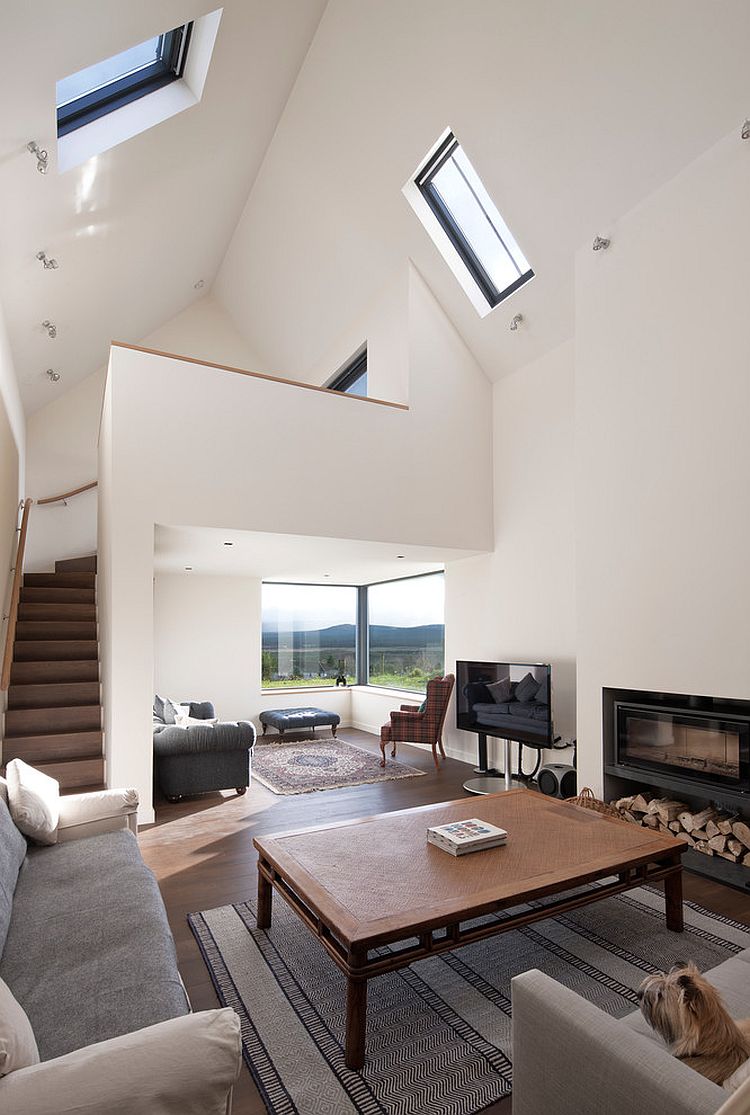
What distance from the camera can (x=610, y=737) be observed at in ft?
13.7

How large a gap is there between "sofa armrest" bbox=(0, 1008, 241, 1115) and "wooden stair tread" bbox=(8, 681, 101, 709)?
15.6ft

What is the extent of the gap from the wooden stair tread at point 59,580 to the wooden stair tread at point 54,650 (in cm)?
120

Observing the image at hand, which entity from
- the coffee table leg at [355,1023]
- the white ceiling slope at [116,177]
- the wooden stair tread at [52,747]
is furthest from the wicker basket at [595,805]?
the white ceiling slope at [116,177]

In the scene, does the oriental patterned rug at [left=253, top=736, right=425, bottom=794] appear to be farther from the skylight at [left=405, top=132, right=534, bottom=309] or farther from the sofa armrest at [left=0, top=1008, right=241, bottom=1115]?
the skylight at [left=405, top=132, right=534, bottom=309]

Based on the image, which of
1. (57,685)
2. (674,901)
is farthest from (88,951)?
(57,685)

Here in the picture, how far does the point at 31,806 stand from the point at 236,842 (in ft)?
5.52

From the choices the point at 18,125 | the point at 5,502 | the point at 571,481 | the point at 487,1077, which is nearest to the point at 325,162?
the point at 18,125

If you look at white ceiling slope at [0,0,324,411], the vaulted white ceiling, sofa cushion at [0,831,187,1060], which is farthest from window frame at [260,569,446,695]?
sofa cushion at [0,831,187,1060]

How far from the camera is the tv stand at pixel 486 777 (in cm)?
535

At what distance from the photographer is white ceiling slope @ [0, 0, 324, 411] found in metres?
3.09

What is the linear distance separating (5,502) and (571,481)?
476 centimetres

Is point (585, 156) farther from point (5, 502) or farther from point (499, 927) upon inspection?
point (5, 502)

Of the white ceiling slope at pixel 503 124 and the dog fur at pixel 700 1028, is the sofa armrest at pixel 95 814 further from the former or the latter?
the white ceiling slope at pixel 503 124

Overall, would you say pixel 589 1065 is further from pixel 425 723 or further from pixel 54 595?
pixel 54 595
